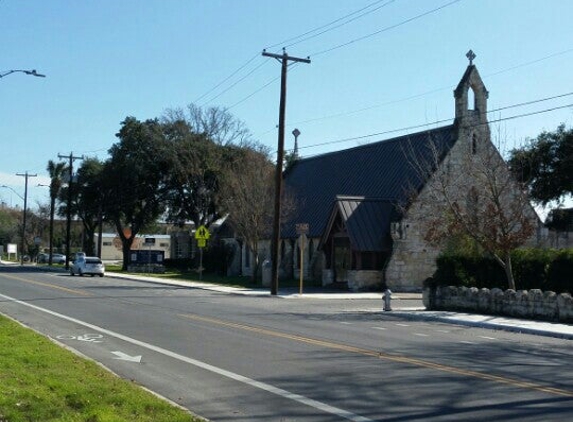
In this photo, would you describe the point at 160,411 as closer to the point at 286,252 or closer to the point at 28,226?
the point at 286,252

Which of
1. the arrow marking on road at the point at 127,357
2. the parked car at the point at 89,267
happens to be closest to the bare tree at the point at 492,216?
the arrow marking on road at the point at 127,357

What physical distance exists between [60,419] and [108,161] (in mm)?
62483

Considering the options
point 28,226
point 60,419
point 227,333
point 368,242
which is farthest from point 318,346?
point 28,226

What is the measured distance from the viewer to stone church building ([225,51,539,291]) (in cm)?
4009

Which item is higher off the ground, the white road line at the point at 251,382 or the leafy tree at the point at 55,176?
the leafy tree at the point at 55,176

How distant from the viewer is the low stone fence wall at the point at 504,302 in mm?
22000

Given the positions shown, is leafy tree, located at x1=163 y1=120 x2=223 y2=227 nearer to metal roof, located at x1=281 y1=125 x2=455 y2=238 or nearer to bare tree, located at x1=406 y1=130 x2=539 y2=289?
metal roof, located at x1=281 y1=125 x2=455 y2=238

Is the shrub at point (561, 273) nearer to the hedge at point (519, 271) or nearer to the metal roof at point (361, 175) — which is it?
the hedge at point (519, 271)

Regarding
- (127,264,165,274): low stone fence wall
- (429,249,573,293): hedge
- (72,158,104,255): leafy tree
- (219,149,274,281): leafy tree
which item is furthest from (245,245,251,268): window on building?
(429,249,573,293): hedge

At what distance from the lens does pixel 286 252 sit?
166 feet

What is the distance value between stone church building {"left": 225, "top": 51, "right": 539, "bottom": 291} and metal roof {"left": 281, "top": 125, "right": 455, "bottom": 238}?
83 millimetres

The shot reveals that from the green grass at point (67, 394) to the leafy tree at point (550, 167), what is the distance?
1792 inches

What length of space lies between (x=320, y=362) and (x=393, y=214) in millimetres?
29453

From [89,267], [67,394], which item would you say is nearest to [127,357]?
[67,394]
